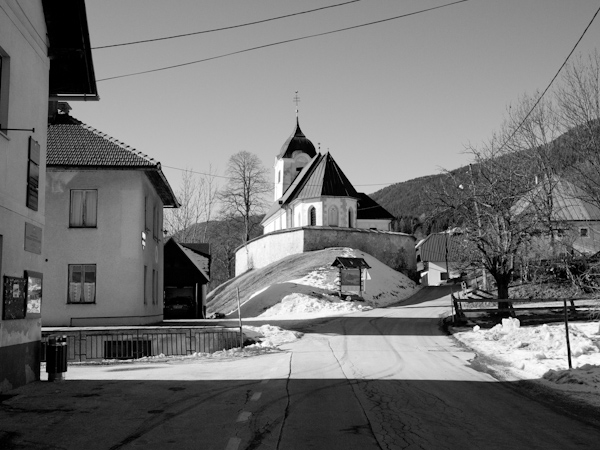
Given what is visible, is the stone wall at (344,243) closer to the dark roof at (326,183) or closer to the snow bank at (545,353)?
the dark roof at (326,183)

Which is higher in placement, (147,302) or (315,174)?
(315,174)

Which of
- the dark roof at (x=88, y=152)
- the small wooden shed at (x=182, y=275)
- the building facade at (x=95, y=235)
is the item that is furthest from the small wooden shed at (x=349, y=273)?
the building facade at (x=95, y=235)

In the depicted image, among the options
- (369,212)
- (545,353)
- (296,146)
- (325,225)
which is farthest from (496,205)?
(296,146)

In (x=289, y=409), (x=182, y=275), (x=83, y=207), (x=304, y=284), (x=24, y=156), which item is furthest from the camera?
(x=304, y=284)

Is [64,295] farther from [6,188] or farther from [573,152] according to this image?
[573,152]

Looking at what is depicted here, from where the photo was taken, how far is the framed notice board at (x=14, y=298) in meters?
11.6

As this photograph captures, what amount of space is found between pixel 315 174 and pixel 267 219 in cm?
1895

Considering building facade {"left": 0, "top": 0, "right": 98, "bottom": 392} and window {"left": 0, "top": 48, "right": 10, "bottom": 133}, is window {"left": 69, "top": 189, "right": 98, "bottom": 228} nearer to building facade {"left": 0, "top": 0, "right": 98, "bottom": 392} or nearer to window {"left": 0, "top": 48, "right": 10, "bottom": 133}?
building facade {"left": 0, "top": 0, "right": 98, "bottom": 392}

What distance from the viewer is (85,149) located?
2723 centimetres

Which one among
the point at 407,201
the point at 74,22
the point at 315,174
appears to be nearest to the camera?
the point at 74,22

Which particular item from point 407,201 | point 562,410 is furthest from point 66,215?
point 407,201

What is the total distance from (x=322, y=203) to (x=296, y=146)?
79.2ft

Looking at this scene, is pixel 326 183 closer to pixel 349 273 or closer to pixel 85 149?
pixel 349 273

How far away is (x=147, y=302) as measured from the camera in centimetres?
2894
